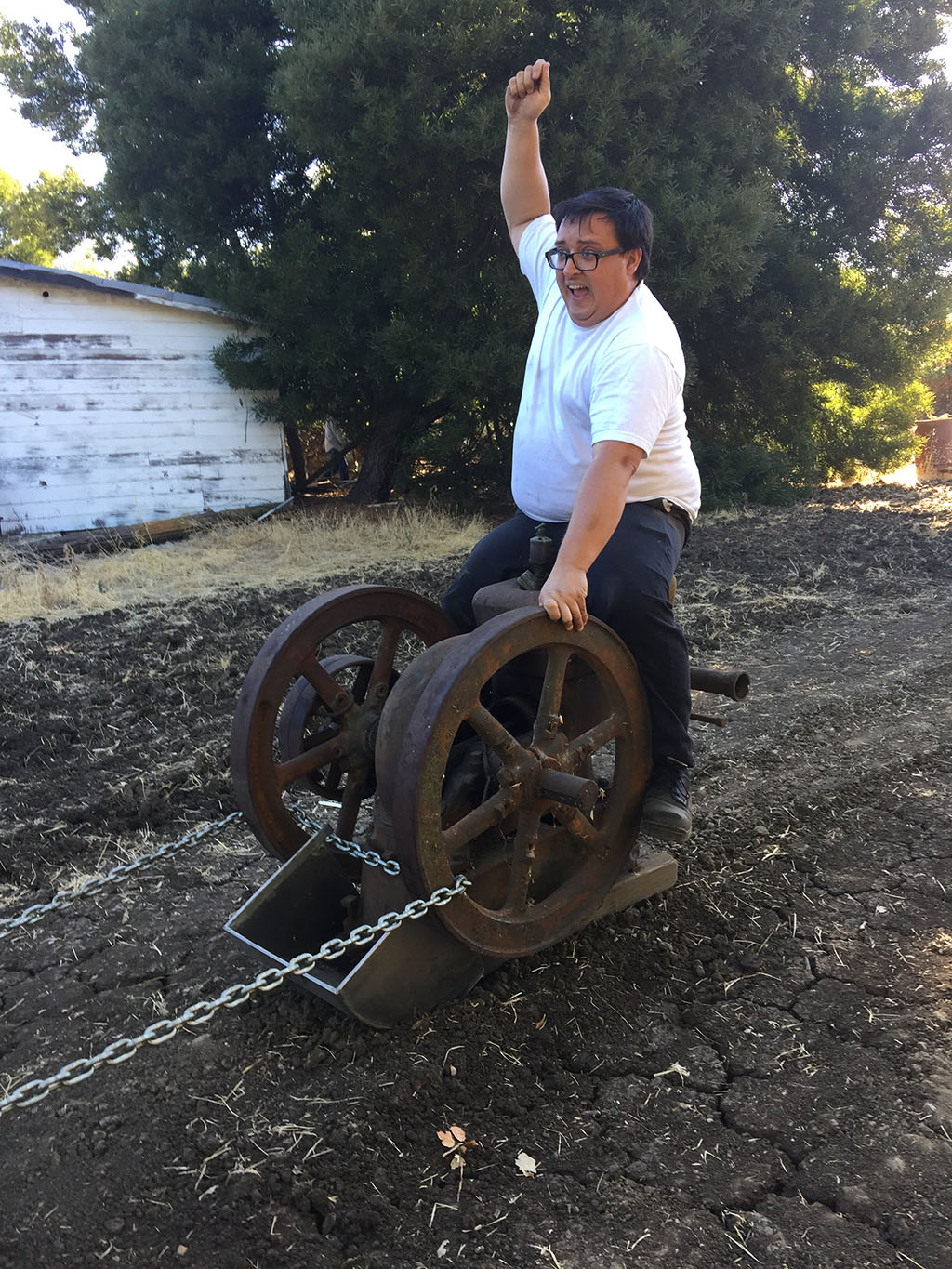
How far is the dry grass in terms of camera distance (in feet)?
27.9

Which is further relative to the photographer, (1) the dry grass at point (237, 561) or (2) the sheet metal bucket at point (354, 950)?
(1) the dry grass at point (237, 561)

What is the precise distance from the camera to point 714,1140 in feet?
7.55

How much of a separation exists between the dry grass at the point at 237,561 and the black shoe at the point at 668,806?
619 centimetres

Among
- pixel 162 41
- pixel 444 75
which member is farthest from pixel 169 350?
pixel 444 75

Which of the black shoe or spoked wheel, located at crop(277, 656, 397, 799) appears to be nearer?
the black shoe

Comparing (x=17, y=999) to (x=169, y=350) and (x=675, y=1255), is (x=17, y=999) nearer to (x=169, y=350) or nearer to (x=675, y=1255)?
(x=675, y=1255)

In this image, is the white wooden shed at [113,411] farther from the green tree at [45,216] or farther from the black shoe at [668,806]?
the black shoe at [668,806]

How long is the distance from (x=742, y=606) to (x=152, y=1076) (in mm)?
5875

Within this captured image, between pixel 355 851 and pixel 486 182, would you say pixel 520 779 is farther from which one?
pixel 486 182

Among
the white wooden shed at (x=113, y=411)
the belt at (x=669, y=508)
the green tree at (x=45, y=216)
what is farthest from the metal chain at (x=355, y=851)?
the green tree at (x=45, y=216)

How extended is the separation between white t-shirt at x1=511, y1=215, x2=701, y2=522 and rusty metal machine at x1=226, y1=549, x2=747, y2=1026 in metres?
0.38

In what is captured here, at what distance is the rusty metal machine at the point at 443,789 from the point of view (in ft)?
8.30

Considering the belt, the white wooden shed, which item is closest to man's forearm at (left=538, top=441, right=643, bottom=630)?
the belt

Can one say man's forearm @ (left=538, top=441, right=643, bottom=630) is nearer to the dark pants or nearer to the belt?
the dark pants
